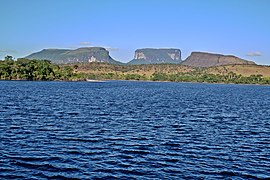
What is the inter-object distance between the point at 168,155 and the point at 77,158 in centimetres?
808

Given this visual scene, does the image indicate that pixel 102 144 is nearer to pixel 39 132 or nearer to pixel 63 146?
pixel 63 146

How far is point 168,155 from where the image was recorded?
34.3m

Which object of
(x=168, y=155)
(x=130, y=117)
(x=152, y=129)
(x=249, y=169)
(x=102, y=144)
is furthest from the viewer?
(x=130, y=117)

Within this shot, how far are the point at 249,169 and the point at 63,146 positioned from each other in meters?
16.8

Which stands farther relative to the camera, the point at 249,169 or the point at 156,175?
the point at 249,169

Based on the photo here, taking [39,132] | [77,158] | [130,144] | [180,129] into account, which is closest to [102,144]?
[130,144]

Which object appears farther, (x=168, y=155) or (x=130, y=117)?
(x=130, y=117)

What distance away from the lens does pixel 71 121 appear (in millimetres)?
53844

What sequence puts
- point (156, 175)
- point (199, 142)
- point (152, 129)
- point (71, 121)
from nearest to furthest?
point (156, 175), point (199, 142), point (152, 129), point (71, 121)

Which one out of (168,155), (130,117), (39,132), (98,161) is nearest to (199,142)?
(168,155)

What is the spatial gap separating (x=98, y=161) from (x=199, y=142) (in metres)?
13.4

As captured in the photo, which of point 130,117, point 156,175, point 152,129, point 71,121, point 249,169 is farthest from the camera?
point 130,117

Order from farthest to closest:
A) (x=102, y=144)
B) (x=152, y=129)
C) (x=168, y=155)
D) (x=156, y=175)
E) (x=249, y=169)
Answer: (x=152, y=129), (x=102, y=144), (x=168, y=155), (x=249, y=169), (x=156, y=175)

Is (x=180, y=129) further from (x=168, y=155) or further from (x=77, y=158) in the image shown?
(x=77, y=158)
